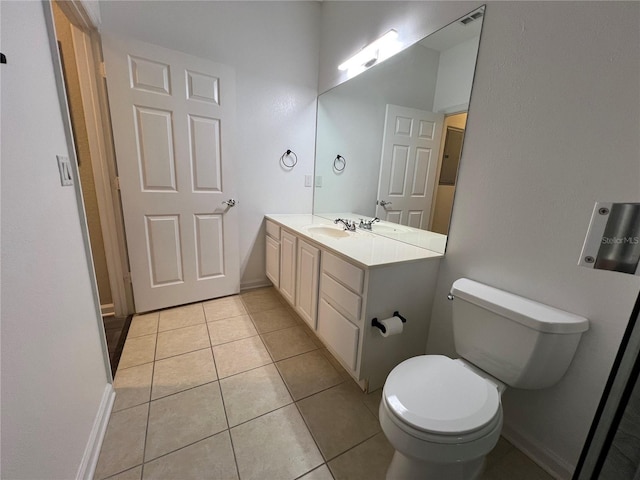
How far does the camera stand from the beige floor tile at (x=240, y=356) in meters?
1.59

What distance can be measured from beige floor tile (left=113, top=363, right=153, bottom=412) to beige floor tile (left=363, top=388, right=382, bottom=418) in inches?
45.3

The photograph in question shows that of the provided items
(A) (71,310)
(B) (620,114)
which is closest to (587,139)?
(B) (620,114)

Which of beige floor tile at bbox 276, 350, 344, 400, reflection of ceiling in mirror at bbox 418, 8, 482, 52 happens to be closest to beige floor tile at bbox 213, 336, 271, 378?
beige floor tile at bbox 276, 350, 344, 400

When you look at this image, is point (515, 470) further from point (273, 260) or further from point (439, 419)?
point (273, 260)


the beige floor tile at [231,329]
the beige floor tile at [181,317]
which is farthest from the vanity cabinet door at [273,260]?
the beige floor tile at [181,317]

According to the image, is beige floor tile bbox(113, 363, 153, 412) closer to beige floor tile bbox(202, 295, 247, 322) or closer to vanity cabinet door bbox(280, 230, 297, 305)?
beige floor tile bbox(202, 295, 247, 322)

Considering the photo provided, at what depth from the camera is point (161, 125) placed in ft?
6.28

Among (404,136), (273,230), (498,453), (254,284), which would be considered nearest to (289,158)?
(273,230)

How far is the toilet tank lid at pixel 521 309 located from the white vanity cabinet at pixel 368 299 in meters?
0.25

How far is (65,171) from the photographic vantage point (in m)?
0.99

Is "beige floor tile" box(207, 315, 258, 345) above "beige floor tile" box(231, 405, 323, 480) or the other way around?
above

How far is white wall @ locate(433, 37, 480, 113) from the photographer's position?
1249 millimetres

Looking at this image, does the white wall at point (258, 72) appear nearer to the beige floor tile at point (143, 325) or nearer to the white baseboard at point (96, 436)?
the beige floor tile at point (143, 325)

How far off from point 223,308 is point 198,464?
130cm
